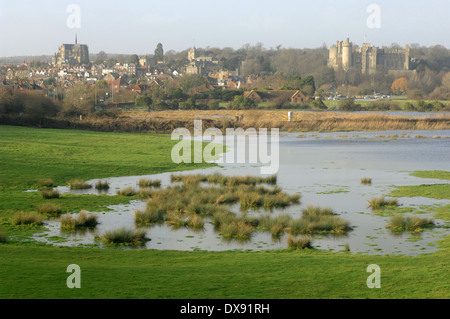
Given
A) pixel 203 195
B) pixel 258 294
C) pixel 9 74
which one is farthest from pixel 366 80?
pixel 258 294

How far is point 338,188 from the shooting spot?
23.2 m

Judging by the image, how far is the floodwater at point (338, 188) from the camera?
14297 millimetres

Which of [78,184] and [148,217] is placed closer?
[148,217]

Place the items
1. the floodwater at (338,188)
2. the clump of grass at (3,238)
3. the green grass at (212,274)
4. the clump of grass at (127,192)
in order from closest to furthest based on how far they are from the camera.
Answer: the green grass at (212,274)
the clump of grass at (3,238)
the floodwater at (338,188)
the clump of grass at (127,192)

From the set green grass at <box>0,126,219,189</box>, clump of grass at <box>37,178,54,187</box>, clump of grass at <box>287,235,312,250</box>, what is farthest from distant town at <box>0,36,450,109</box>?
clump of grass at <box>287,235,312,250</box>

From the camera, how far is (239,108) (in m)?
86.9

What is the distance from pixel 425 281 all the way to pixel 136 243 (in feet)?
22.6

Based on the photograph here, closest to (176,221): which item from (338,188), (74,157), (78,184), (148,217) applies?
(148,217)

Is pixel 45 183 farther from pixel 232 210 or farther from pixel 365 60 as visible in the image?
pixel 365 60

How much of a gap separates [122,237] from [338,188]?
1148 cm

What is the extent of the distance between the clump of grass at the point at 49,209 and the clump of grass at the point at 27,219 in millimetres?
1172

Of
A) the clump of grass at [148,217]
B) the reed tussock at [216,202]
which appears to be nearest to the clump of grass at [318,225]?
the reed tussock at [216,202]

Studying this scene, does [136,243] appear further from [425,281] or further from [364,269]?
[425,281]

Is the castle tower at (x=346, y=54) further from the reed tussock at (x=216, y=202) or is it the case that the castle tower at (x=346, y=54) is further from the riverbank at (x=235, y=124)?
the reed tussock at (x=216, y=202)
